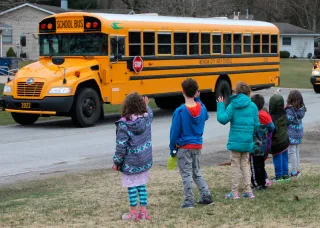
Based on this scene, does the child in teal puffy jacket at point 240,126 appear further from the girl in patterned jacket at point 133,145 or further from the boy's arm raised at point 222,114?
the girl in patterned jacket at point 133,145

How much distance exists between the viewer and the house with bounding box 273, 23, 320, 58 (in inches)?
3083

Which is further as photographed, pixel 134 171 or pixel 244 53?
pixel 244 53

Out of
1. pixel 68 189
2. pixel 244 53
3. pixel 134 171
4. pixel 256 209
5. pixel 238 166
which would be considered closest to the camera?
pixel 134 171

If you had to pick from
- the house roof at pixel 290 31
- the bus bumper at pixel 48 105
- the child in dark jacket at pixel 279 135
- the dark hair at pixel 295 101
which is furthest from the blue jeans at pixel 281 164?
the house roof at pixel 290 31

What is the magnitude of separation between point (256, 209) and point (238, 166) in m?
0.72

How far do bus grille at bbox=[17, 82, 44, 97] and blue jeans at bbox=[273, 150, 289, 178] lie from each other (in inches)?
314

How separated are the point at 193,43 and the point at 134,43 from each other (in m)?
2.57

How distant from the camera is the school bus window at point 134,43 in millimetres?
17922

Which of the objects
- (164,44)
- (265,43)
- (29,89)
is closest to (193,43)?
(164,44)

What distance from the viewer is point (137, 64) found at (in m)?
17.9

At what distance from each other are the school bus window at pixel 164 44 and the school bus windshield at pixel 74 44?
2008mm

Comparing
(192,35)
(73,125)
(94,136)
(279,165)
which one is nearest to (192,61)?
(192,35)

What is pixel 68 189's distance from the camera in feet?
31.1

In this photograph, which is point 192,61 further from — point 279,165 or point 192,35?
point 279,165
